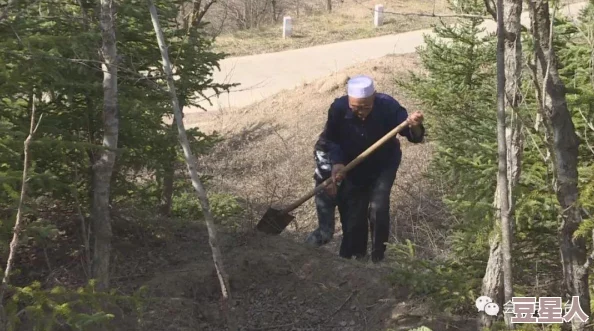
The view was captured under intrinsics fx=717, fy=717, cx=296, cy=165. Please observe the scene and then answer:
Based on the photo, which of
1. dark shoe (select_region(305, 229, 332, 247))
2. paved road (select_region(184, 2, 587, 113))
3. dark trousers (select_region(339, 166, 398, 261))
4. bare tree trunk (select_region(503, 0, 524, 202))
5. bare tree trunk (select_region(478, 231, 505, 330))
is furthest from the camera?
paved road (select_region(184, 2, 587, 113))

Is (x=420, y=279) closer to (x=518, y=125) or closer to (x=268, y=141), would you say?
(x=518, y=125)

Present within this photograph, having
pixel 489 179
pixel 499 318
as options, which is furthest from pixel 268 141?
pixel 499 318

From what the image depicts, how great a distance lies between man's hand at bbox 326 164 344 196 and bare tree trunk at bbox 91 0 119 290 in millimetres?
1669

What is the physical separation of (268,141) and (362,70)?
8.62 feet

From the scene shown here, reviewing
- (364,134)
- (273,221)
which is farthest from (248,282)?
(364,134)

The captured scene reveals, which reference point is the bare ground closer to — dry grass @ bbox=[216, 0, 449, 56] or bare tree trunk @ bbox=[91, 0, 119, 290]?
bare tree trunk @ bbox=[91, 0, 119, 290]

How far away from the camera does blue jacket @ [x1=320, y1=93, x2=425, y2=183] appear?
5340 millimetres

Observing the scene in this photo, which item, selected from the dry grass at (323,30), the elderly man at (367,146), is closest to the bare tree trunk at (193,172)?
the elderly man at (367,146)

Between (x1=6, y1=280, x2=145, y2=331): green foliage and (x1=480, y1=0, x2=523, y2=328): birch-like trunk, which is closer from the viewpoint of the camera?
(x1=480, y1=0, x2=523, y2=328): birch-like trunk

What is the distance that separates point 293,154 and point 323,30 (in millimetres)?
9545

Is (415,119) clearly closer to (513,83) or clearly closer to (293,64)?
(513,83)

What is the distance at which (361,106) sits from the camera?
206 inches

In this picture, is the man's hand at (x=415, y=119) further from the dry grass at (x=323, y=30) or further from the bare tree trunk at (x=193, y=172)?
the dry grass at (x=323, y=30)

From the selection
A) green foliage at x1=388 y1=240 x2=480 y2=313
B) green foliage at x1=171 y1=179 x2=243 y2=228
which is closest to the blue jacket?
green foliage at x1=388 y1=240 x2=480 y2=313
